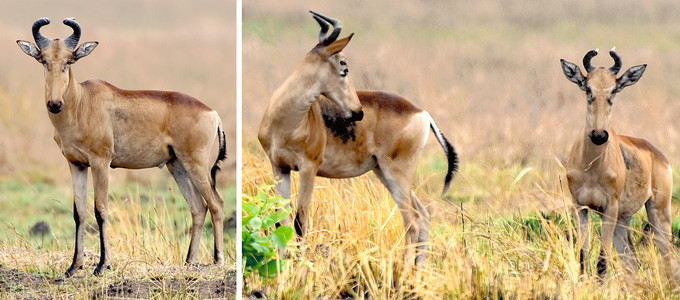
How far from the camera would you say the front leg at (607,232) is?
6516mm

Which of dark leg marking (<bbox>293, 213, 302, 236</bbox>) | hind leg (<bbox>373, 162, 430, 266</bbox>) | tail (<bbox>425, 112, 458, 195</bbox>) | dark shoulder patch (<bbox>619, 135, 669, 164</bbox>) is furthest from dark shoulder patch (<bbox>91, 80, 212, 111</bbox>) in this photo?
dark shoulder patch (<bbox>619, 135, 669, 164</bbox>)

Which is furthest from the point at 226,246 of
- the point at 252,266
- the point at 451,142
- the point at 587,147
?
the point at 587,147

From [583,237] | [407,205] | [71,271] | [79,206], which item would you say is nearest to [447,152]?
[407,205]

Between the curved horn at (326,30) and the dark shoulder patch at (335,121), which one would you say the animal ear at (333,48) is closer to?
the curved horn at (326,30)

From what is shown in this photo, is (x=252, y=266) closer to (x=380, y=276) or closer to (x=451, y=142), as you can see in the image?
(x=380, y=276)

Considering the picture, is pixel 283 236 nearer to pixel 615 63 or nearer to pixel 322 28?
pixel 322 28

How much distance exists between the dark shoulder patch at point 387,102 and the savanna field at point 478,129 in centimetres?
43

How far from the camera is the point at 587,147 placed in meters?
6.57

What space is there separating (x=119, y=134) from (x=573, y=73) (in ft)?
8.70

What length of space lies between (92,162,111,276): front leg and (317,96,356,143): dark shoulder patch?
53.6 inches

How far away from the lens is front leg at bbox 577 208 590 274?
6388mm

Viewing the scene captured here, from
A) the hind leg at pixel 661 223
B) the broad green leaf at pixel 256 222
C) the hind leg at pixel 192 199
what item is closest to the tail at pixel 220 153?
the hind leg at pixel 192 199

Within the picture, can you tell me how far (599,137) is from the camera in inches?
253

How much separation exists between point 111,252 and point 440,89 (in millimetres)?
2509
